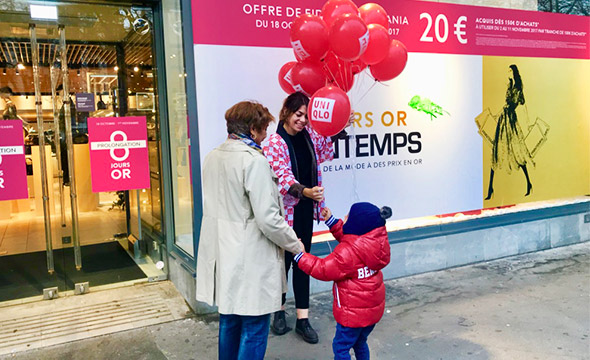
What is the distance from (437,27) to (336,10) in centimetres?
204

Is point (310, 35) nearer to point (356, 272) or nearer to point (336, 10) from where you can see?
point (336, 10)

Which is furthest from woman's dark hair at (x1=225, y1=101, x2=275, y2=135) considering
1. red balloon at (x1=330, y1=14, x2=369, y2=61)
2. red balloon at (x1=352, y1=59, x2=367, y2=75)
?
red balloon at (x1=352, y1=59, x2=367, y2=75)

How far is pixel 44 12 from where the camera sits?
447 cm

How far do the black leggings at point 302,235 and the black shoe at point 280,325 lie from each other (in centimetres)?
20

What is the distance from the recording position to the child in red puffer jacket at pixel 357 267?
265cm

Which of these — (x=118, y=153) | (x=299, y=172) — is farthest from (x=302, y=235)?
(x=118, y=153)

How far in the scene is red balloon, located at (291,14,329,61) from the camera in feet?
11.0

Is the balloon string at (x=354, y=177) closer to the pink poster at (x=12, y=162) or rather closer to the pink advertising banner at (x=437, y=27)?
the pink advertising banner at (x=437, y=27)

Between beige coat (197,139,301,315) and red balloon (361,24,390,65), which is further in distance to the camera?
red balloon (361,24,390,65)

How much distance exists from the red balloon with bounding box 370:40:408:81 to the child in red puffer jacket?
55.6 inches

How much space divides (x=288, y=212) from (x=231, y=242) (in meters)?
0.94

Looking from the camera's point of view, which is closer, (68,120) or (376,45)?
(376,45)

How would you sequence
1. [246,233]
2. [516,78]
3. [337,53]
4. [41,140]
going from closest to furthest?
1. [246,233]
2. [337,53]
3. [41,140]
4. [516,78]

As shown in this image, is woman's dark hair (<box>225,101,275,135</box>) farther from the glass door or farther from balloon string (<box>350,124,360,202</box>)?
the glass door
